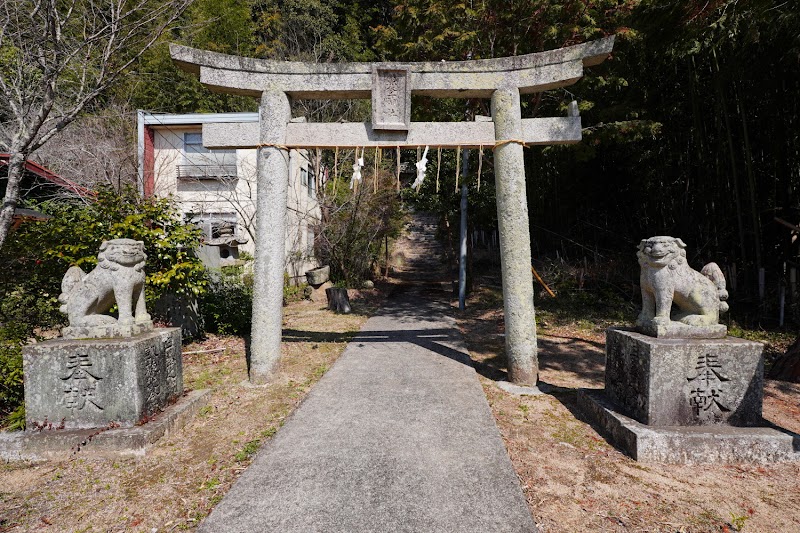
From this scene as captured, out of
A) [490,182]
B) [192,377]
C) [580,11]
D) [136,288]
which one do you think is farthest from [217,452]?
[490,182]

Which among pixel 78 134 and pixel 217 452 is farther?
pixel 78 134

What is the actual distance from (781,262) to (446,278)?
11811 millimetres

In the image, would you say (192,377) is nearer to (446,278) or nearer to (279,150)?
(279,150)

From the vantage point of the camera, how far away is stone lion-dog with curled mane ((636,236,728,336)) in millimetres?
3410

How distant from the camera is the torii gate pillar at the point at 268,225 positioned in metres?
4.71

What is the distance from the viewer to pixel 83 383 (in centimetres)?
322

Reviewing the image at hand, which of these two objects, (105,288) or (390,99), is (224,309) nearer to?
(105,288)

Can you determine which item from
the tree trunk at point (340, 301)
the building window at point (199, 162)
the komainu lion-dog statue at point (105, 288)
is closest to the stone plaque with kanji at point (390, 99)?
the komainu lion-dog statue at point (105, 288)

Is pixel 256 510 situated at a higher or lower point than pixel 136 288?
lower

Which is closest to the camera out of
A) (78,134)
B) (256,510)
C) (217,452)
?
(256,510)

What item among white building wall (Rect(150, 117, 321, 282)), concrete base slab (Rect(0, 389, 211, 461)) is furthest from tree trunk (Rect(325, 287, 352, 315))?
concrete base slab (Rect(0, 389, 211, 461))

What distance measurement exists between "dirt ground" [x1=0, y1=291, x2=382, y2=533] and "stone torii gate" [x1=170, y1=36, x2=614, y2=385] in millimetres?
654

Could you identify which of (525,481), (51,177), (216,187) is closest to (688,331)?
(525,481)

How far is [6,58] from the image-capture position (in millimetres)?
5012
